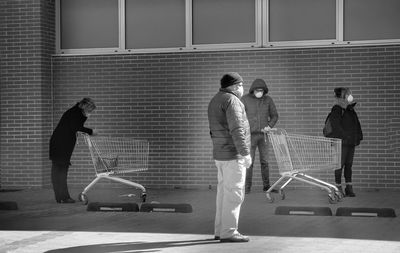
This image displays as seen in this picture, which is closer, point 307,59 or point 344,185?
point 344,185

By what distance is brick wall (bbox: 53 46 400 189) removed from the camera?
1633 centimetres

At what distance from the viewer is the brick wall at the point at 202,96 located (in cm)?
1633

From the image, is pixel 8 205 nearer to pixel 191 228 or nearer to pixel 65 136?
pixel 65 136

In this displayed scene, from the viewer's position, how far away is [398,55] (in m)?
16.2

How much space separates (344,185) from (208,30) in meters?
4.38

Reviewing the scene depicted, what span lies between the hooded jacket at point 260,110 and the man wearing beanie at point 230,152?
545 cm

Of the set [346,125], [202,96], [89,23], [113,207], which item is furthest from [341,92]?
[89,23]

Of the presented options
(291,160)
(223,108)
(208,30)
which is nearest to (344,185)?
(291,160)

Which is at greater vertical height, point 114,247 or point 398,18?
point 398,18

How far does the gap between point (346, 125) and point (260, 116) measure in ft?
5.38

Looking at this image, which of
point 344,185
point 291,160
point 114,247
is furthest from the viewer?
point 344,185

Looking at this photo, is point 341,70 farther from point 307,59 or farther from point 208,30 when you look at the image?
point 208,30

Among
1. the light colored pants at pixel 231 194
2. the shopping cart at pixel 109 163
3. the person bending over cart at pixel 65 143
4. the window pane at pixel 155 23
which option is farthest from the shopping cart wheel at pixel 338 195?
the window pane at pixel 155 23

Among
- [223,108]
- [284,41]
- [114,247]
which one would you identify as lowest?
[114,247]
